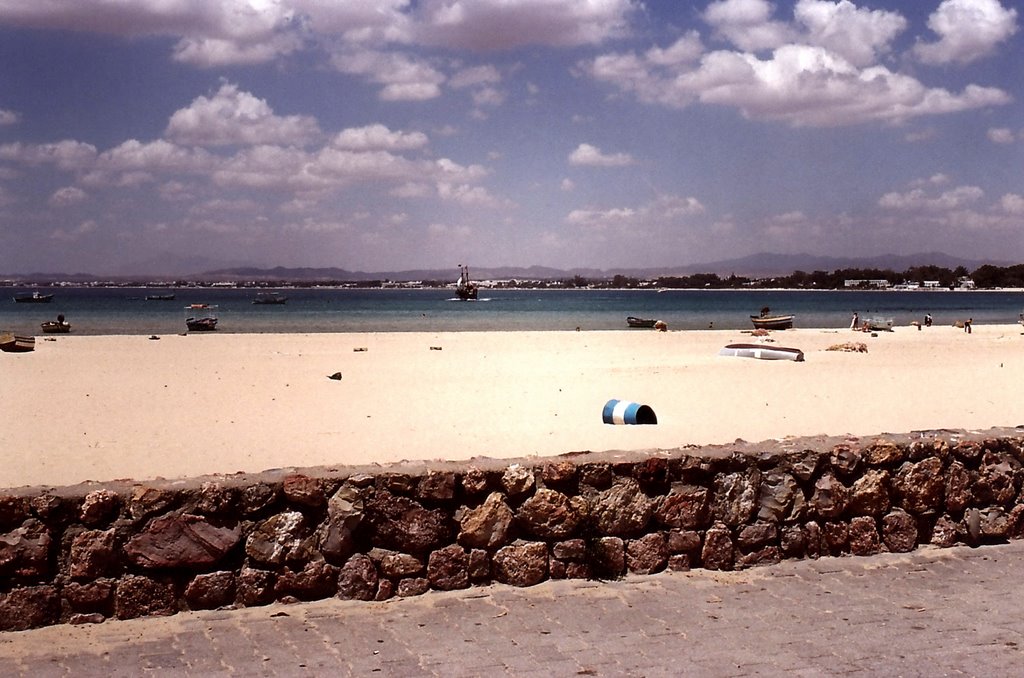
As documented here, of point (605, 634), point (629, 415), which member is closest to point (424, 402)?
point (629, 415)

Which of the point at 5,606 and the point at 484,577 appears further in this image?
the point at 484,577

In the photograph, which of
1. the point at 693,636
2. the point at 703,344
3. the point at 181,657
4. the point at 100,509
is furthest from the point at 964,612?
the point at 703,344

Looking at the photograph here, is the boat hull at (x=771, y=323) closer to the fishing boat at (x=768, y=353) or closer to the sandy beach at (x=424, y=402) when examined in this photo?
the sandy beach at (x=424, y=402)

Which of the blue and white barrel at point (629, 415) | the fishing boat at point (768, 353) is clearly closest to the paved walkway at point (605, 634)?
the blue and white barrel at point (629, 415)

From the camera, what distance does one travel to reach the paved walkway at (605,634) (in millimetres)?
4539

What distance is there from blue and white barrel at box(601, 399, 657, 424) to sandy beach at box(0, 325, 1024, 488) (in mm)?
202

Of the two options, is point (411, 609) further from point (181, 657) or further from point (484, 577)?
point (181, 657)

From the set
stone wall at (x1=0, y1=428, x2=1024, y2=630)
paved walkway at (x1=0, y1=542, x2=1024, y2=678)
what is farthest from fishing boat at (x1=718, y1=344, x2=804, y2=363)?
paved walkway at (x1=0, y1=542, x2=1024, y2=678)

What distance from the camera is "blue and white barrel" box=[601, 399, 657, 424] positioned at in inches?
489

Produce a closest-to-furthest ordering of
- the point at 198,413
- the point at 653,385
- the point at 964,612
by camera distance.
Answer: the point at 964,612 → the point at 198,413 → the point at 653,385

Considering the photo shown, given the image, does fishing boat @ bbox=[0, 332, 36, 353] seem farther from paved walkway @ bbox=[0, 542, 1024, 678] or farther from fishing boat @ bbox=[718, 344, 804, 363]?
paved walkway @ bbox=[0, 542, 1024, 678]

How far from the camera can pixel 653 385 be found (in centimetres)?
1816

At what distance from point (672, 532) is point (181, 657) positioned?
303 centimetres

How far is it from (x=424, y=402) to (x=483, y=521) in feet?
32.1
